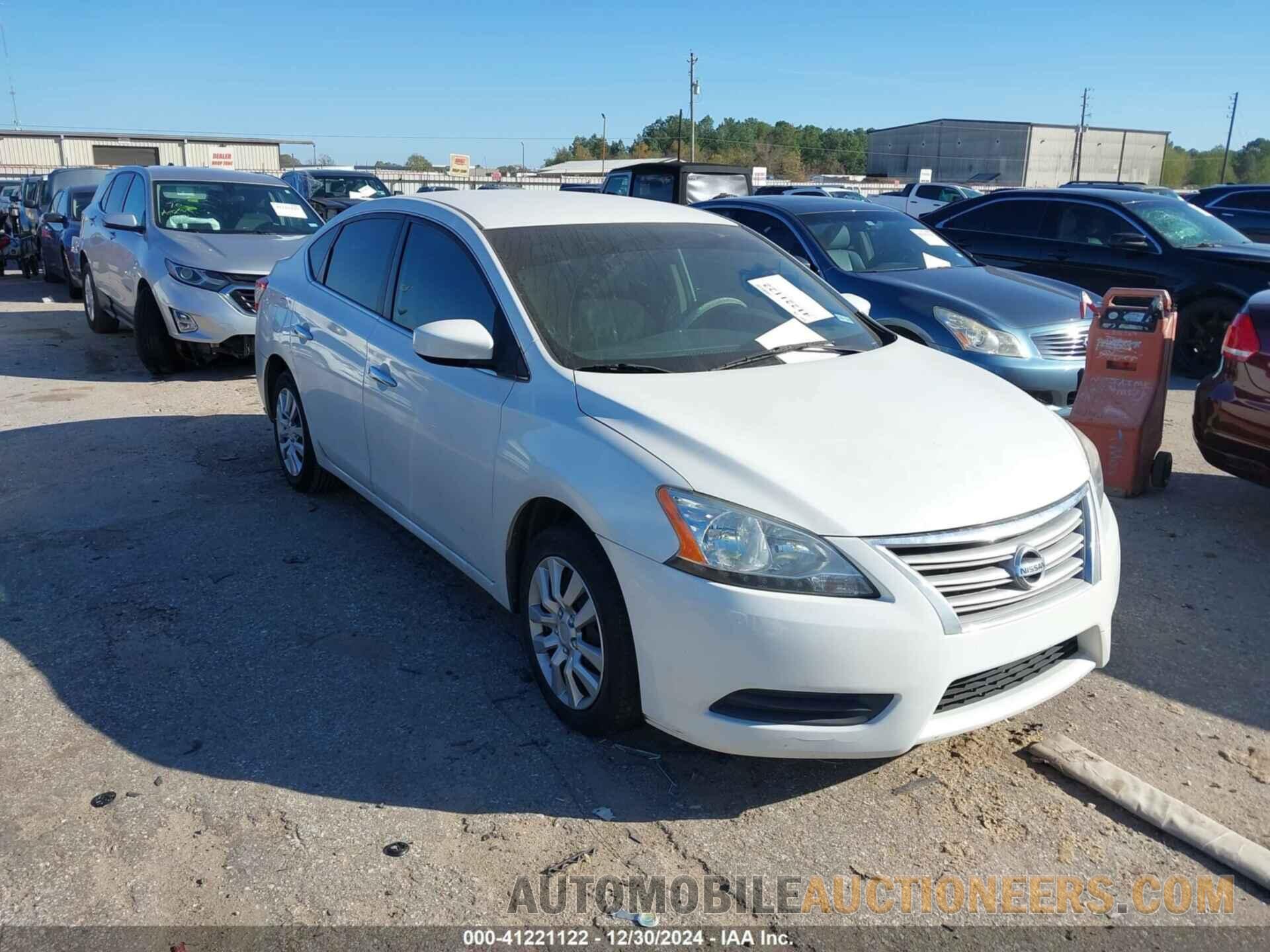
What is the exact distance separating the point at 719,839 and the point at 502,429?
1523 mm

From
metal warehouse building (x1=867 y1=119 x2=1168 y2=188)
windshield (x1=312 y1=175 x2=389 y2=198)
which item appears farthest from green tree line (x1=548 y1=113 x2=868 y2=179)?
windshield (x1=312 y1=175 x2=389 y2=198)

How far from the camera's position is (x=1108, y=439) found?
576 centimetres

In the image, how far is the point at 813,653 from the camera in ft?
8.59

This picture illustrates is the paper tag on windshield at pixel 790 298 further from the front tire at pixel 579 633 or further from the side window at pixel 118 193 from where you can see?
the side window at pixel 118 193

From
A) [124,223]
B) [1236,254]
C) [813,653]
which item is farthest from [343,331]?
[1236,254]

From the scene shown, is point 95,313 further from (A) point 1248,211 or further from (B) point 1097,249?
(A) point 1248,211

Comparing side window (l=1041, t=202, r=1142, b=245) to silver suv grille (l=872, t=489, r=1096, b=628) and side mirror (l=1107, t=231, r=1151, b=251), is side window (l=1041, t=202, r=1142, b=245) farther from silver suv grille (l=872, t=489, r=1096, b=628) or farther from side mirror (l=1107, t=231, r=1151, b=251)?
silver suv grille (l=872, t=489, r=1096, b=628)

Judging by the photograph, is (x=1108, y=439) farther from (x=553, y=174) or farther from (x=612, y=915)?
(x=553, y=174)

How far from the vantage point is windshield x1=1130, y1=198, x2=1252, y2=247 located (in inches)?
374

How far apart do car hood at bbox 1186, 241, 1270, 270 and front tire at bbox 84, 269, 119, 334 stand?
11178mm

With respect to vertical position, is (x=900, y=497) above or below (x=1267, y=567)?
above

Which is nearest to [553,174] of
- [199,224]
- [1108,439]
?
[199,224]

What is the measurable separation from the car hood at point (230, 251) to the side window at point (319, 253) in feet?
10.5

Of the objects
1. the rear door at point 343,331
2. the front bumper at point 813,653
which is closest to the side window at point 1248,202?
the rear door at point 343,331
